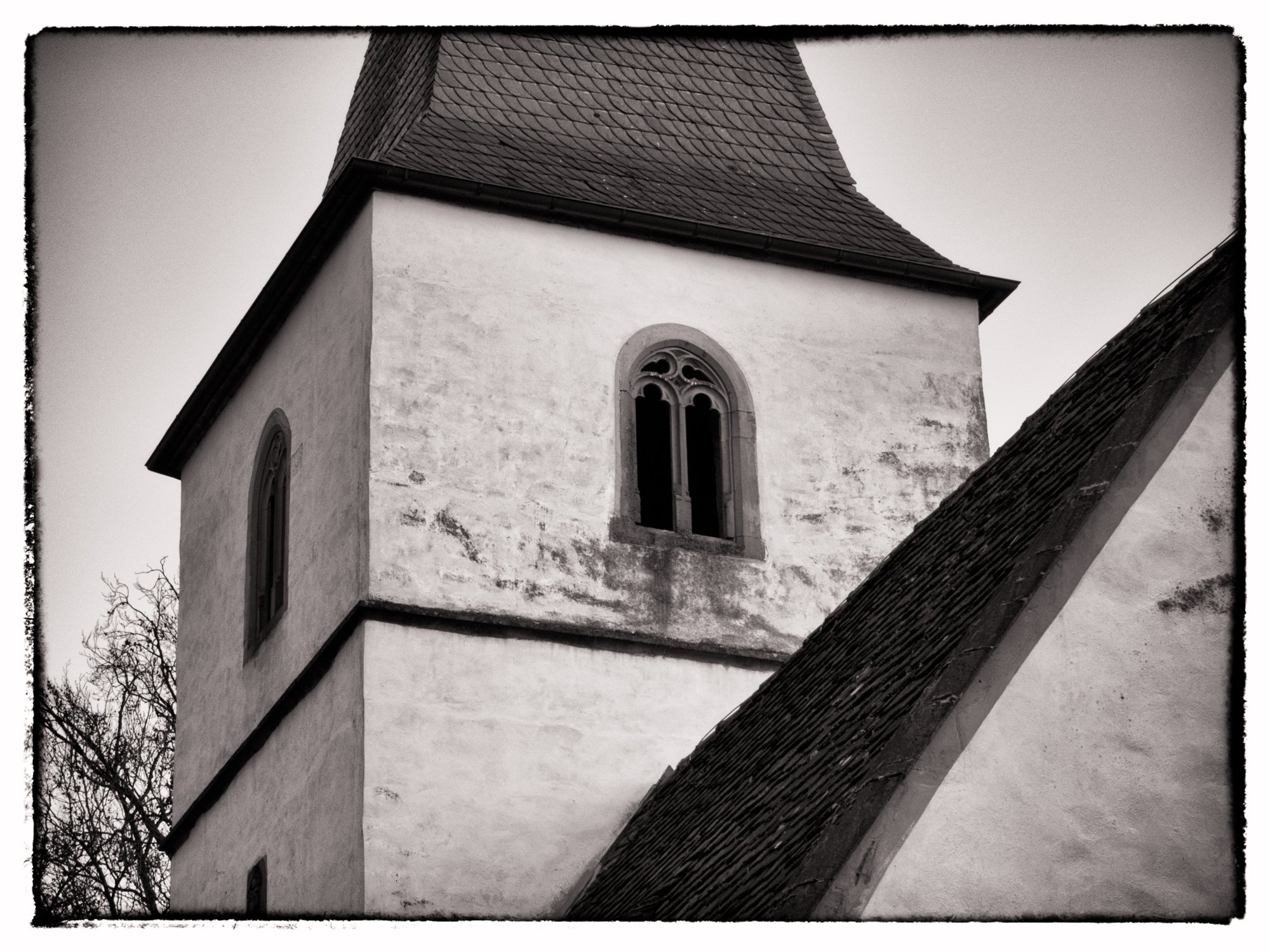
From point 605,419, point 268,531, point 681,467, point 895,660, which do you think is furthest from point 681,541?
point 895,660

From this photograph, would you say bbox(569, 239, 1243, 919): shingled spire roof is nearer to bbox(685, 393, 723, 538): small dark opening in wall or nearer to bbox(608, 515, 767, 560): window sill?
bbox(608, 515, 767, 560): window sill

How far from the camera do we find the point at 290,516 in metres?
17.7

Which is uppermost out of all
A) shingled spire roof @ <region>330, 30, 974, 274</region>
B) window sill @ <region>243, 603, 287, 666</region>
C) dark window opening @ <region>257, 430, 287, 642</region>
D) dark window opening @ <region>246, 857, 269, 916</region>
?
shingled spire roof @ <region>330, 30, 974, 274</region>

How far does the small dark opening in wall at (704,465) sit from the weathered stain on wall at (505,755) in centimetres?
126

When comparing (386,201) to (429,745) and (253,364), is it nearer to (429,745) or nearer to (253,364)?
(253,364)

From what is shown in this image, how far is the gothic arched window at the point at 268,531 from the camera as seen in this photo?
17938 millimetres

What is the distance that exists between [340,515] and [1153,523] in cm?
818

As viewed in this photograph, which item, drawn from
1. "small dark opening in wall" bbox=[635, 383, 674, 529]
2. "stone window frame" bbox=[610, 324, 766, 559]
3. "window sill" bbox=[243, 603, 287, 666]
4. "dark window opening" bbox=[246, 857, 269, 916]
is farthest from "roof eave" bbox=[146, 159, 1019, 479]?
"dark window opening" bbox=[246, 857, 269, 916]

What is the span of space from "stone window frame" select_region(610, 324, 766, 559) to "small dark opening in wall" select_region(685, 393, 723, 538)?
0.06 m

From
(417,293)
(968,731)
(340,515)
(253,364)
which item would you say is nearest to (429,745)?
(340,515)

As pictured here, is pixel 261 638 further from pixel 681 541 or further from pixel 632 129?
pixel 632 129

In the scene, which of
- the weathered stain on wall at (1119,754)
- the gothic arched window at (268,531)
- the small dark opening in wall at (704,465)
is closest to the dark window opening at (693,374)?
the small dark opening in wall at (704,465)

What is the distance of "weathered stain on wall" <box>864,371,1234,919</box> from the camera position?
8766mm

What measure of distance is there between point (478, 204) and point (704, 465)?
2.27m
